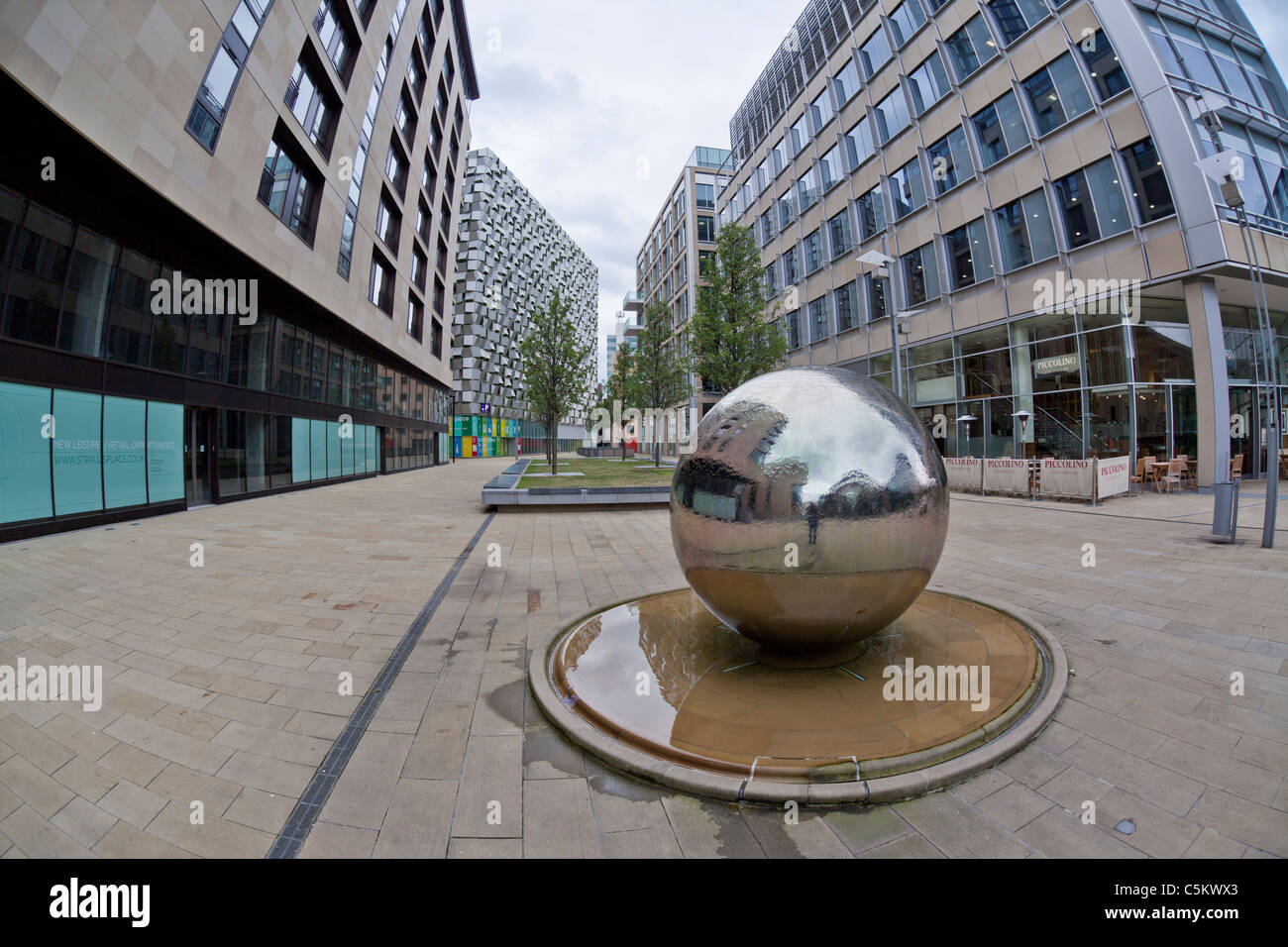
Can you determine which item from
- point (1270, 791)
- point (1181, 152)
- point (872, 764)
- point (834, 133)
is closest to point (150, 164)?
point (872, 764)

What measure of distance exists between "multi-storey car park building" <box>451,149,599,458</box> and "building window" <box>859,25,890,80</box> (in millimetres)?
36689

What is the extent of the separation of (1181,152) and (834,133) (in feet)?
63.1

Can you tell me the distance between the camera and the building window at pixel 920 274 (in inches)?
983

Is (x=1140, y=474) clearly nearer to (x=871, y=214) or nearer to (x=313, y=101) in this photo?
(x=871, y=214)

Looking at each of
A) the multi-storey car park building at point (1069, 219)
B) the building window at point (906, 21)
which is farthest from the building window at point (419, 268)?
the building window at point (906, 21)

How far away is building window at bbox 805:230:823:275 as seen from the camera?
107ft

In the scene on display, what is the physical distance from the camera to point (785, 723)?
11.1ft

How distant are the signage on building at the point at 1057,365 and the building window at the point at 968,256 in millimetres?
4645

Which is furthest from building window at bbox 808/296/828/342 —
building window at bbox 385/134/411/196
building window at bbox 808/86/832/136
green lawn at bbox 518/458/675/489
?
building window at bbox 385/134/411/196

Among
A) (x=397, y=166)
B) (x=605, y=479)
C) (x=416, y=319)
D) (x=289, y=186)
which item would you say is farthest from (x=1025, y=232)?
(x=416, y=319)

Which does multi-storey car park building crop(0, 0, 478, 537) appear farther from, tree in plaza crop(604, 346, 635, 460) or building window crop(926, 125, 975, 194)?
building window crop(926, 125, 975, 194)

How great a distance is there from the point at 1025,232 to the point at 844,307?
10915mm
